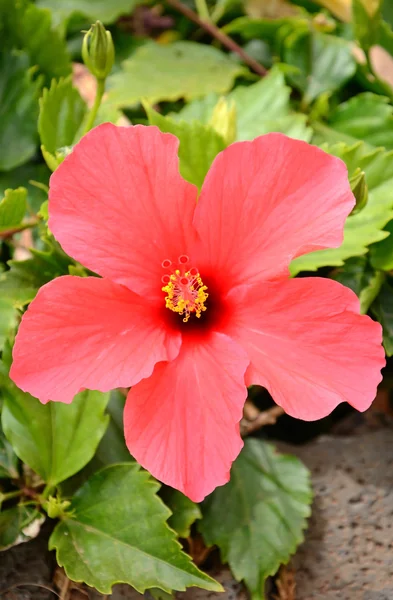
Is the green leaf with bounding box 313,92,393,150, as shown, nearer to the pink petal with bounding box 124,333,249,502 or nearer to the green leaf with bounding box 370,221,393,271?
the green leaf with bounding box 370,221,393,271

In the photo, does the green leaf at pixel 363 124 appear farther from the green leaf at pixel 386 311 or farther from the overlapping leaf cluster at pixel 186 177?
the green leaf at pixel 386 311

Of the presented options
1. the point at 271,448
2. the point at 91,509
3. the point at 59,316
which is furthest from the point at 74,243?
the point at 271,448

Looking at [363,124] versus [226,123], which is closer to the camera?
[226,123]

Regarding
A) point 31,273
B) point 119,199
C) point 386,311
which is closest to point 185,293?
point 119,199

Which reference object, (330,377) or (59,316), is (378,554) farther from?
(59,316)

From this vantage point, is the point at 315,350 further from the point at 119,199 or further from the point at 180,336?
the point at 119,199

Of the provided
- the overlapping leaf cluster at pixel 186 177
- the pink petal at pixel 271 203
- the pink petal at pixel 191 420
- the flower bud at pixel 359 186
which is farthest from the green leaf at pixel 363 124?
the pink petal at pixel 191 420
